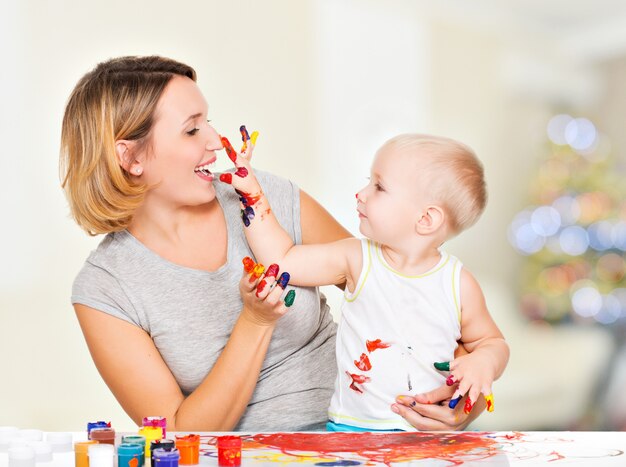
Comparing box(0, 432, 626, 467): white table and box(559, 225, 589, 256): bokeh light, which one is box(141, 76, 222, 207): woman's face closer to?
box(0, 432, 626, 467): white table

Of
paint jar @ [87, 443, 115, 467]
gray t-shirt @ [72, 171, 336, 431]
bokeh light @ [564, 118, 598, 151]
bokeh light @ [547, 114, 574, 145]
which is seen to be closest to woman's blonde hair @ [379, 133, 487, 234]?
gray t-shirt @ [72, 171, 336, 431]

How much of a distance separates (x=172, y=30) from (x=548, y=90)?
3.95 metres

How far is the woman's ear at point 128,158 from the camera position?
1.77 meters

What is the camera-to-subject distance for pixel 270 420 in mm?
1822

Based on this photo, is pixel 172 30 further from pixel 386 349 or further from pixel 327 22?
pixel 386 349

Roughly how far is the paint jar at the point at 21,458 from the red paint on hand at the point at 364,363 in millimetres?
658

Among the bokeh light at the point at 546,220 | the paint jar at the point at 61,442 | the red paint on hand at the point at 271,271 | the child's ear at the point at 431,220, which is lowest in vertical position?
the bokeh light at the point at 546,220

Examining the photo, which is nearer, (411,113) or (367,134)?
(367,134)

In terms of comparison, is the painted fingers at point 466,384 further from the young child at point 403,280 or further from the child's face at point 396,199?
the child's face at point 396,199

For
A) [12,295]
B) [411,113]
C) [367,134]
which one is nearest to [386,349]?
[12,295]

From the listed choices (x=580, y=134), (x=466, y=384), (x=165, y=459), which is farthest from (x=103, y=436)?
(x=580, y=134)

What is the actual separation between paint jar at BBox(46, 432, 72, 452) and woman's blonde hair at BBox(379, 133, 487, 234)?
→ 0.77 metres

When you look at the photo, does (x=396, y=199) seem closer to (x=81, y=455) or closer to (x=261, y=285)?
(x=261, y=285)

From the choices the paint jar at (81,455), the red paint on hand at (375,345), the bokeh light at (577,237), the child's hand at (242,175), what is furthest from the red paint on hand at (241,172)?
the bokeh light at (577,237)
